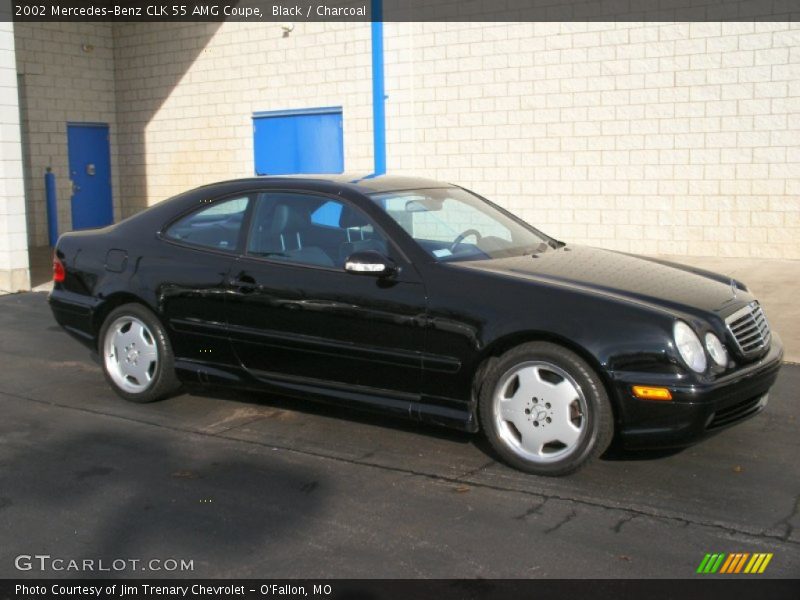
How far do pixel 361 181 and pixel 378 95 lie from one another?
28.0ft

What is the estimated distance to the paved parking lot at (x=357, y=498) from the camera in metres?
3.94

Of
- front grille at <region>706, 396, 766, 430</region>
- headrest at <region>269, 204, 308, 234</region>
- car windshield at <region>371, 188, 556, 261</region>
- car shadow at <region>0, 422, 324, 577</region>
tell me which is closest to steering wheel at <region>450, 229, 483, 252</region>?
car windshield at <region>371, 188, 556, 261</region>

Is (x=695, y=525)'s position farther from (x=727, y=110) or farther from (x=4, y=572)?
(x=727, y=110)

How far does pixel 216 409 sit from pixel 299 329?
113cm

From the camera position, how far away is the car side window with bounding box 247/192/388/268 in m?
5.44

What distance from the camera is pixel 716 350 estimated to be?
4.66m

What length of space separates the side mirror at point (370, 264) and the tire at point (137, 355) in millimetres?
1646

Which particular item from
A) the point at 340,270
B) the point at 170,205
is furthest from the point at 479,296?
the point at 170,205

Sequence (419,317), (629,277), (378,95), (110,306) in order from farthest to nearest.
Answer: (378,95), (110,306), (629,277), (419,317)

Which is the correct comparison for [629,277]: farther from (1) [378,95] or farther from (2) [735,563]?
(1) [378,95]

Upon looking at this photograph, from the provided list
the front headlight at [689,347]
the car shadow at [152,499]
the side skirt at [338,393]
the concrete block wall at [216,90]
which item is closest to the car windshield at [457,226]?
the side skirt at [338,393]

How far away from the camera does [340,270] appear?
5383mm

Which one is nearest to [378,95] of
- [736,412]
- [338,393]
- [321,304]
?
[321,304]
